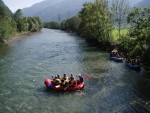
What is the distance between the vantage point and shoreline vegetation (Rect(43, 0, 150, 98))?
4406cm

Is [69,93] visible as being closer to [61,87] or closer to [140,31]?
[61,87]

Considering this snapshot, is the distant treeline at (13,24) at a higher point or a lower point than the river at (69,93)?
higher

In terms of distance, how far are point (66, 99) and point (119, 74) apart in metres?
14.1

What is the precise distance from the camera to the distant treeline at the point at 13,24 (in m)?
81.6

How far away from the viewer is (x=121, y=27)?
238 ft

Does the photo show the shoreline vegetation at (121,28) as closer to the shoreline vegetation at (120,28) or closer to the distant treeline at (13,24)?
the shoreline vegetation at (120,28)

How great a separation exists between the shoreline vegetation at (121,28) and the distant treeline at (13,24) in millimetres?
24773

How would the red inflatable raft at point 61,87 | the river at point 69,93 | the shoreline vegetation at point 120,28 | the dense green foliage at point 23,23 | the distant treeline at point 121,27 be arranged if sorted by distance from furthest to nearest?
the dense green foliage at point 23,23 < the distant treeline at point 121,27 < the shoreline vegetation at point 120,28 < the red inflatable raft at point 61,87 < the river at point 69,93

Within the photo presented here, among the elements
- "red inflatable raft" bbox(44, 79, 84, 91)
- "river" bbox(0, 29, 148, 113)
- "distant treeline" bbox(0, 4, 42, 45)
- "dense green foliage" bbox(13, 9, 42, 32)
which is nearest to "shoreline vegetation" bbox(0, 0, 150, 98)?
"distant treeline" bbox(0, 4, 42, 45)

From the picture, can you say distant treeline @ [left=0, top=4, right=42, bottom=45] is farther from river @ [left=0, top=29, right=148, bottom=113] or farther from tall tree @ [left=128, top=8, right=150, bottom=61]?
tall tree @ [left=128, top=8, right=150, bottom=61]

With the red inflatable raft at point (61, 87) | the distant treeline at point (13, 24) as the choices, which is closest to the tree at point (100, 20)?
the distant treeline at point (13, 24)

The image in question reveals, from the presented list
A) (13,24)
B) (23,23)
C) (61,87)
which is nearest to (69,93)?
(61,87)

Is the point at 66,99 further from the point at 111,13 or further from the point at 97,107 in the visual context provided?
the point at 111,13

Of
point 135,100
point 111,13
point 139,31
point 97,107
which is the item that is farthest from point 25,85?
point 111,13
